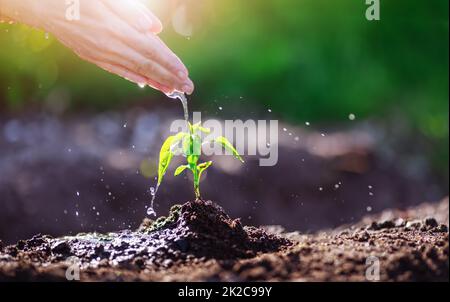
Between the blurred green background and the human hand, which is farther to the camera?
the blurred green background

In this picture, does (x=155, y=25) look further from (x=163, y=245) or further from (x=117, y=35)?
(x=163, y=245)

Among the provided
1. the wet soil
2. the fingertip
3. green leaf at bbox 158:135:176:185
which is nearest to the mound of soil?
green leaf at bbox 158:135:176:185

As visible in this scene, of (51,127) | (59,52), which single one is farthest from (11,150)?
(59,52)

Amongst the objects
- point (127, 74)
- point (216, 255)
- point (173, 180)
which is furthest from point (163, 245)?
point (173, 180)

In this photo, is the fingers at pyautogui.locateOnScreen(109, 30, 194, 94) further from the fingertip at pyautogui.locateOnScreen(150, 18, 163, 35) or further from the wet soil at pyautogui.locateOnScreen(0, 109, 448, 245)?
the wet soil at pyautogui.locateOnScreen(0, 109, 448, 245)

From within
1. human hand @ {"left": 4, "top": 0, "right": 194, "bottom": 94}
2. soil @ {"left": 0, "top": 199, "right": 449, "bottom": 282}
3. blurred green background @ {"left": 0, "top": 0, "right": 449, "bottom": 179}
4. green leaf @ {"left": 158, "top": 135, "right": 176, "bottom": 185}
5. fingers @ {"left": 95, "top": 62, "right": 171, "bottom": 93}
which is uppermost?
blurred green background @ {"left": 0, "top": 0, "right": 449, "bottom": 179}

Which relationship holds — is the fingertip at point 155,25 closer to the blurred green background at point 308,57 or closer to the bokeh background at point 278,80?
the bokeh background at point 278,80

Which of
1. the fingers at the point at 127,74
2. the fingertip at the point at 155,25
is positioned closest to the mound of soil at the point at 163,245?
the fingers at the point at 127,74
